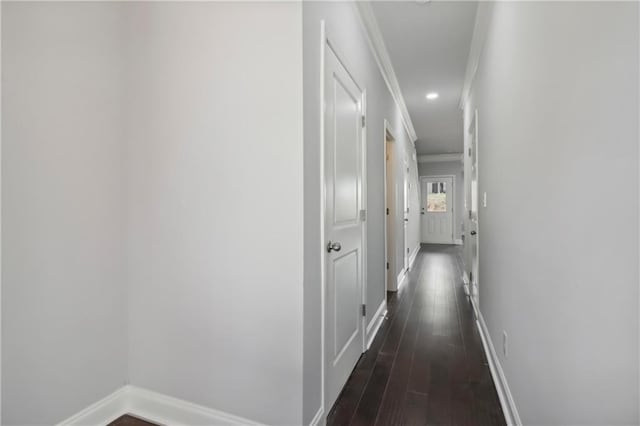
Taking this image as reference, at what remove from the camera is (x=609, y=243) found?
0.74 metres

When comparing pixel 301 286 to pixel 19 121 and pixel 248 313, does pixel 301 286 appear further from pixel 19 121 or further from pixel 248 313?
pixel 19 121

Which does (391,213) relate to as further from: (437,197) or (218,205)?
(437,197)

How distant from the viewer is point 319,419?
1658 millimetres

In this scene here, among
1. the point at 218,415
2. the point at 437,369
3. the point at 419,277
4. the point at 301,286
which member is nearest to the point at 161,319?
the point at 218,415

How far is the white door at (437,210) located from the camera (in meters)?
9.88

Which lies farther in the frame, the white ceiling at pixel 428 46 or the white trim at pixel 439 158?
the white trim at pixel 439 158

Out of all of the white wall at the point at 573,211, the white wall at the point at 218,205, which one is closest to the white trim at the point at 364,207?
the white wall at the point at 573,211

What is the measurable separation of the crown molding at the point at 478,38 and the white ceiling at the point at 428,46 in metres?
0.05

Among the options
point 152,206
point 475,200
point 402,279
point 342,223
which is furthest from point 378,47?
point 402,279

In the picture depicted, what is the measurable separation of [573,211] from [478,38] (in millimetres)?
2656

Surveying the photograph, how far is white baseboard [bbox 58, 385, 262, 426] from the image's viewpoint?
5.43ft

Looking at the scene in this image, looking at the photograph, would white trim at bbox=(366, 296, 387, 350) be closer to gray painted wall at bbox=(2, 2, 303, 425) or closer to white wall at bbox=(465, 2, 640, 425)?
white wall at bbox=(465, 2, 640, 425)

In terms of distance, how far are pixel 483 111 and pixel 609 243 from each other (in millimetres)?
2434

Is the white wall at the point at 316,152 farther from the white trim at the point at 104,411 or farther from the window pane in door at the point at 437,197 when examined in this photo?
the window pane in door at the point at 437,197
